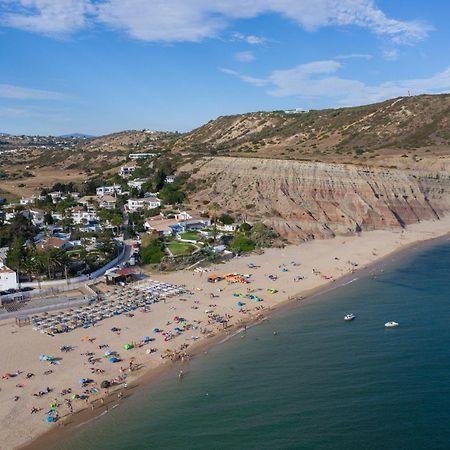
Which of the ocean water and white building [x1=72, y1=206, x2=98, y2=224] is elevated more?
white building [x1=72, y1=206, x2=98, y2=224]

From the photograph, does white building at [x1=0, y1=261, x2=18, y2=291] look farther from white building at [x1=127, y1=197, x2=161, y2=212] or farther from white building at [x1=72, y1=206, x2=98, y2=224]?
white building at [x1=127, y1=197, x2=161, y2=212]

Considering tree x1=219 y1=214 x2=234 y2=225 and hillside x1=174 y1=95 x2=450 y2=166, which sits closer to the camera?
tree x1=219 y1=214 x2=234 y2=225

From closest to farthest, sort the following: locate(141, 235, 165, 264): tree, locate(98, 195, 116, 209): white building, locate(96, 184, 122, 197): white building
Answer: locate(141, 235, 165, 264): tree < locate(98, 195, 116, 209): white building < locate(96, 184, 122, 197): white building

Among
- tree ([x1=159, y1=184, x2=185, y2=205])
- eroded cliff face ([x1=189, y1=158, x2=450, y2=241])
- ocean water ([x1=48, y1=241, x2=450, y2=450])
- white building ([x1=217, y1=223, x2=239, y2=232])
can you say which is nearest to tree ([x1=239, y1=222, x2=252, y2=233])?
white building ([x1=217, y1=223, x2=239, y2=232])

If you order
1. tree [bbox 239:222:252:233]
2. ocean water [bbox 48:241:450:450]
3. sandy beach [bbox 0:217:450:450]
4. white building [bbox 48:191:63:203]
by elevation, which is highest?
white building [bbox 48:191:63:203]

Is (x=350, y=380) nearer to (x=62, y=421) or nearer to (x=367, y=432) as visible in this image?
(x=367, y=432)

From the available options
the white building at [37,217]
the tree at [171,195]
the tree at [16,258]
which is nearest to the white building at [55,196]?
the white building at [37,217]
